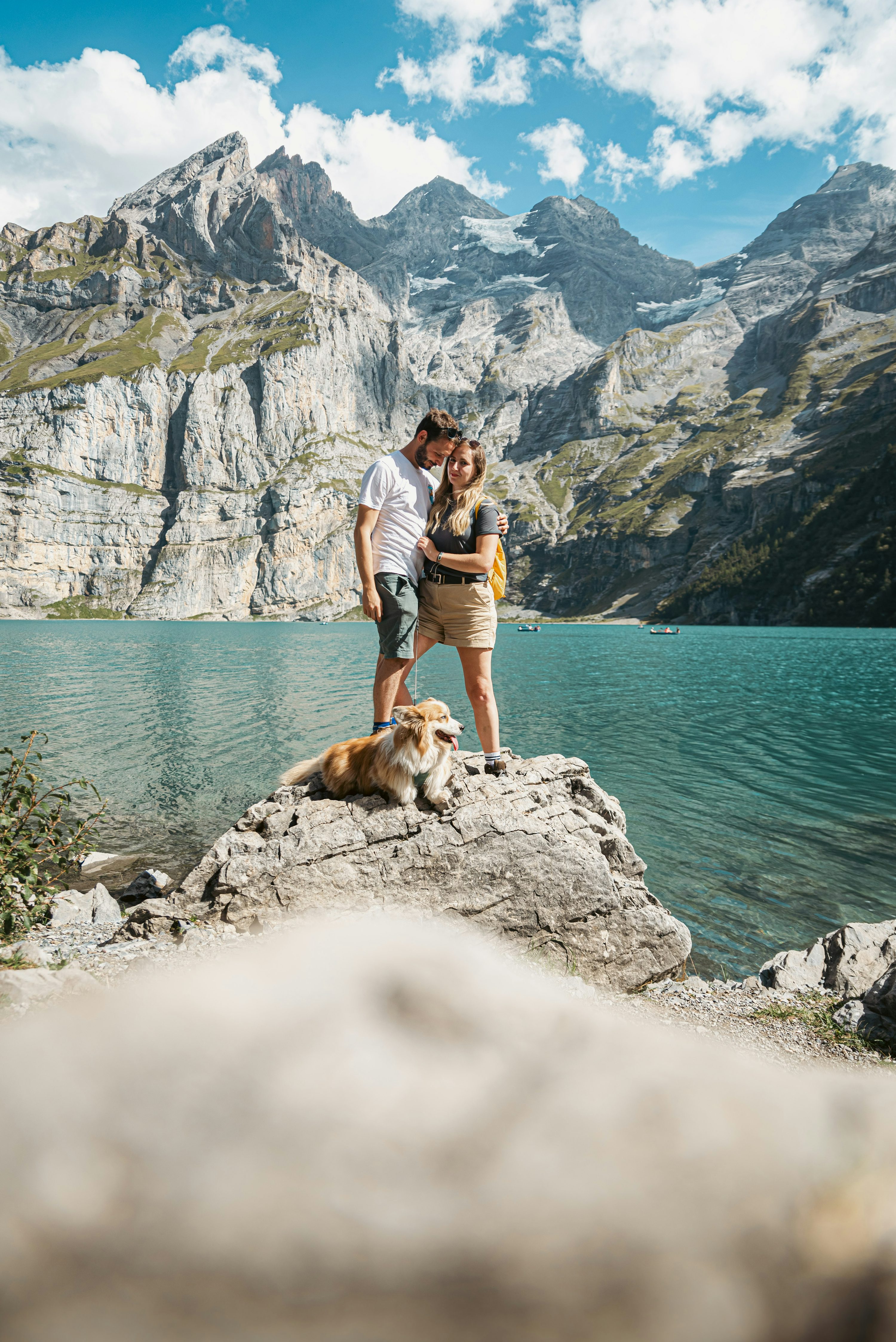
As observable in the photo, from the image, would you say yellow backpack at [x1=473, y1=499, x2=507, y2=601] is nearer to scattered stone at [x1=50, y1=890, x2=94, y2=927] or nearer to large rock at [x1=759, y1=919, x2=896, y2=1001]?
large rock at [x1=759, y1=919, x2=896, y2=1001]

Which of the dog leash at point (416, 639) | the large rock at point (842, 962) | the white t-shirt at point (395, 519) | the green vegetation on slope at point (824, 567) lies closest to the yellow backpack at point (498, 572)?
the white t-shirt at point (395, 519)

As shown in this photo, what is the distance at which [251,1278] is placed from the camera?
1.60 m

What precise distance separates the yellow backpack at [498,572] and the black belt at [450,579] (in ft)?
0.73

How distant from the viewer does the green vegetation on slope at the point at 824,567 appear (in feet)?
496

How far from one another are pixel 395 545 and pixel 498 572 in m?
1.39

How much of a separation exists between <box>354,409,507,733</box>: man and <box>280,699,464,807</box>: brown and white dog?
0.41 meters

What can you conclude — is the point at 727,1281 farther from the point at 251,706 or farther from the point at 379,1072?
the point at 251,706

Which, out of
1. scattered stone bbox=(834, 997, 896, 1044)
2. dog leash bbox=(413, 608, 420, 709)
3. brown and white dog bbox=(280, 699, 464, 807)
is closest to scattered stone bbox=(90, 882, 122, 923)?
brown and white dog bbox=(280, 699, 464, 807)

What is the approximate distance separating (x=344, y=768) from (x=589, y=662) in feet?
202

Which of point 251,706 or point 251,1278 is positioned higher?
point 251,1278

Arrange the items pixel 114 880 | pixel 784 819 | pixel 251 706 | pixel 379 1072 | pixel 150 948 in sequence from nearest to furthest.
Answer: pixel 379 1072 < pixel 150 948 < pixel 114 880 < pixel 784 819 < pixel 251 706

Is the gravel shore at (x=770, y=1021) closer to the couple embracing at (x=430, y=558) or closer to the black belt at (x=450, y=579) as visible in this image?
the couple embracing at (x=430, y=558)

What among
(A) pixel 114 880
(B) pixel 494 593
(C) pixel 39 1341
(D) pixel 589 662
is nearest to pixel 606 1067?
(C) pixel 39 1341

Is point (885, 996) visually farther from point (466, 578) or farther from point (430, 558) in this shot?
point (430, 558)
